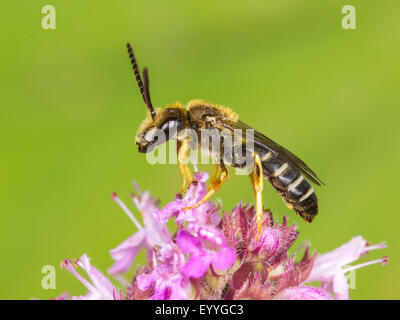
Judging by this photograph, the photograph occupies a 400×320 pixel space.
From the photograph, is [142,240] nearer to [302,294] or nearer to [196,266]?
[196,266]

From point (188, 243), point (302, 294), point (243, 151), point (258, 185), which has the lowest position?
point (302, 294)

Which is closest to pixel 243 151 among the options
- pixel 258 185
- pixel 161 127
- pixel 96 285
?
pixel 258 185

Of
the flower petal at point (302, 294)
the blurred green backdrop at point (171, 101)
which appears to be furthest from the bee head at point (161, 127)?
the blurred green backdrop at point (171, 101)

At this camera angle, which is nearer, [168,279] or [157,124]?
[168,279]

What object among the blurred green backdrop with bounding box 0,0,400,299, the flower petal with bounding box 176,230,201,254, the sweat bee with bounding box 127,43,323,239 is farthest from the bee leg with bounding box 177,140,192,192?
the blurred green backdrop with bounding box 0,0,400,299

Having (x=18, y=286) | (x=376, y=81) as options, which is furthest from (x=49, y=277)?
(x=376, y=81)

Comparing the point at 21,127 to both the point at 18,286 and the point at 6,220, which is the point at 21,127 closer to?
the point at 6,220

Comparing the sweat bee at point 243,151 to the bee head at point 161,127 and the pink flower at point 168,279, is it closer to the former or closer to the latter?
the bee head at point 161,127
